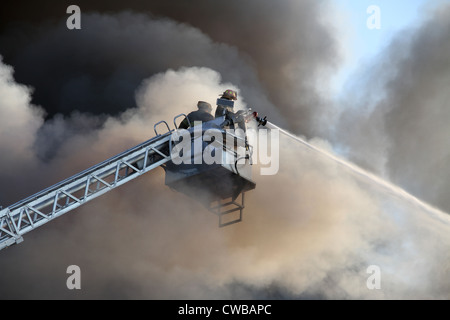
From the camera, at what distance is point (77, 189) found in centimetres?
2295

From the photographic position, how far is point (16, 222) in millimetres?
22609

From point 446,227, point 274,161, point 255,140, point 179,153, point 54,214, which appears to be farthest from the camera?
point 274,161

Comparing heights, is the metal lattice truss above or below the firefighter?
below

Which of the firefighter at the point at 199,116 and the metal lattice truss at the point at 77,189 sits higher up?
the firefighter at the point at 199,116

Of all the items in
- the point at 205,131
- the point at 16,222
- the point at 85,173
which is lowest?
the point at 16,222

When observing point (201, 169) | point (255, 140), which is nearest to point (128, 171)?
point (201, 169)

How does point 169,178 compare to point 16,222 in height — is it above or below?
above

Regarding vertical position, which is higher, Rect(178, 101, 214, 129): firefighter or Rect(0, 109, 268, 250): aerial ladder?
Rect(178, 101, 214, 129): firefighter

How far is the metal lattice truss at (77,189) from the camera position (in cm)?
2169

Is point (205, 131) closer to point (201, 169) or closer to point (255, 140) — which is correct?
point (201, 169)

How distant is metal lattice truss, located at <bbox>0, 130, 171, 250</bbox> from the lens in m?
21.7

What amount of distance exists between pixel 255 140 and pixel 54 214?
12.1 metres

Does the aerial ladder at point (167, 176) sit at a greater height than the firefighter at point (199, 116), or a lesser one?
lesser

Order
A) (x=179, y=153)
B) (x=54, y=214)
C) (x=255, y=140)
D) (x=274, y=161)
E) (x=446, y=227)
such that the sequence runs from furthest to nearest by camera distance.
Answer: (x=274, y=161)
(x=255, y=140)
(x=446, y=227)
(x=179, y=153)
(x=54, y=214)
